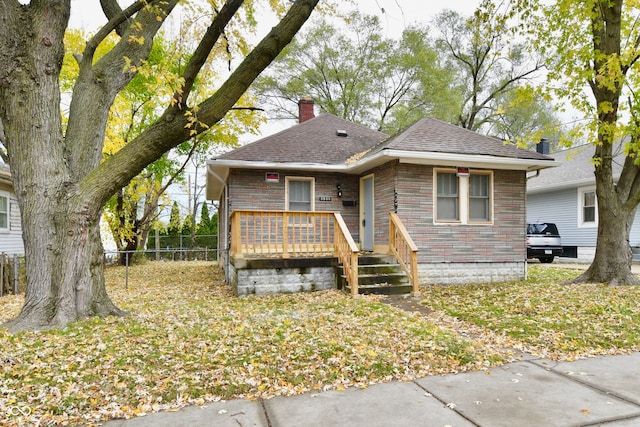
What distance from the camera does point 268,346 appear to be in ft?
14.5

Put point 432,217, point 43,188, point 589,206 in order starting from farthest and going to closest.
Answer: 1. point 589,206
2. point 432,217
3. point 43,188

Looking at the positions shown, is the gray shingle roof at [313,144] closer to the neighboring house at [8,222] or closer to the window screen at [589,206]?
the neighboring house at [8,222]

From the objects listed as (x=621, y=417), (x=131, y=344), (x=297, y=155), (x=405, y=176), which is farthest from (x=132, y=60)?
(x=621, y=417)

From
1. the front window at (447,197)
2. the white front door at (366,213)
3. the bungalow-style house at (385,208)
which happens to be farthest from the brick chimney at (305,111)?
the front window at (447,197)

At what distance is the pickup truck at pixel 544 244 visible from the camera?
49.8 feet

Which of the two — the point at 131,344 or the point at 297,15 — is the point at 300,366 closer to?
the point at 131,344

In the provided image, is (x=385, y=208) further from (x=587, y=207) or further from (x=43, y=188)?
(x=587, y=207)

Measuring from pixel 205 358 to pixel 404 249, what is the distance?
18.2 ft

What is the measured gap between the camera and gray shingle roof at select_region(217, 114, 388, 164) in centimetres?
1014

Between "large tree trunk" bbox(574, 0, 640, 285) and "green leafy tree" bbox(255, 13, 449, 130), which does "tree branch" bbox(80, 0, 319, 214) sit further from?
"green leafy tree" bbox(255, 13, 449, 130)

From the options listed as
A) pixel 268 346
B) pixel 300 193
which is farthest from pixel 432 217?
pixel 268 346

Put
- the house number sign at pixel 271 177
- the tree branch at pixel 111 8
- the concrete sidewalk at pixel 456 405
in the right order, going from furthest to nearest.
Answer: the house number sign at pixel 271 177
the tree branch at pixel 111 8
the concrete sidewalk at pixel 456 405

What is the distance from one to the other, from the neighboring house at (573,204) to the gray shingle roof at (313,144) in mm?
8251

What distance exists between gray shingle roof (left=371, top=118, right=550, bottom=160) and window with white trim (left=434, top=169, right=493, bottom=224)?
22.7 inches
